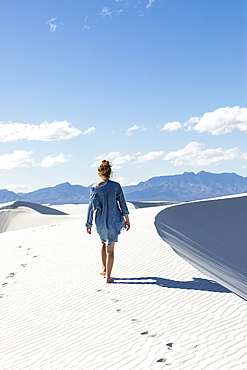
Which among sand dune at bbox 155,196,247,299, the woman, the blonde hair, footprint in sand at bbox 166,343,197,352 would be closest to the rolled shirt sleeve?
the woman

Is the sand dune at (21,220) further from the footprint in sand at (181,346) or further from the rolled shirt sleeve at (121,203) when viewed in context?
the footprint in sand at (181,346)

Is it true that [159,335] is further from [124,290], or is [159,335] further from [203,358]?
[124,290]

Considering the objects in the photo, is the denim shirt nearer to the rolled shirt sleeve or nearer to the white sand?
the rolled shirt sleeve

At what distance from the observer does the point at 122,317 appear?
3.74 m

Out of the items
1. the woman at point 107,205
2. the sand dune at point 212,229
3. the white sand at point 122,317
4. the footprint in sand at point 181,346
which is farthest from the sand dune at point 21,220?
the footprint in sand at point 181,346

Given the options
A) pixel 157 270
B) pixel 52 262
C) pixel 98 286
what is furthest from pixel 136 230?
pixel 98 286

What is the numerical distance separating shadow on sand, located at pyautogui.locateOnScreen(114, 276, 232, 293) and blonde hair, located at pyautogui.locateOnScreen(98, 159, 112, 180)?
1.68 meters

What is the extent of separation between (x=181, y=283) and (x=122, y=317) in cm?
135

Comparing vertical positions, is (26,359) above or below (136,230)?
below

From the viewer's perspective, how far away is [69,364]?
115 inches

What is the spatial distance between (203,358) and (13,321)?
2522 mm

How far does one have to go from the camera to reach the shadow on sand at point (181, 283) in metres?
4.55

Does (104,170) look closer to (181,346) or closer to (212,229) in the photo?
(181,346)

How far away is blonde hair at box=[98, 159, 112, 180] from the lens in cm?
470
